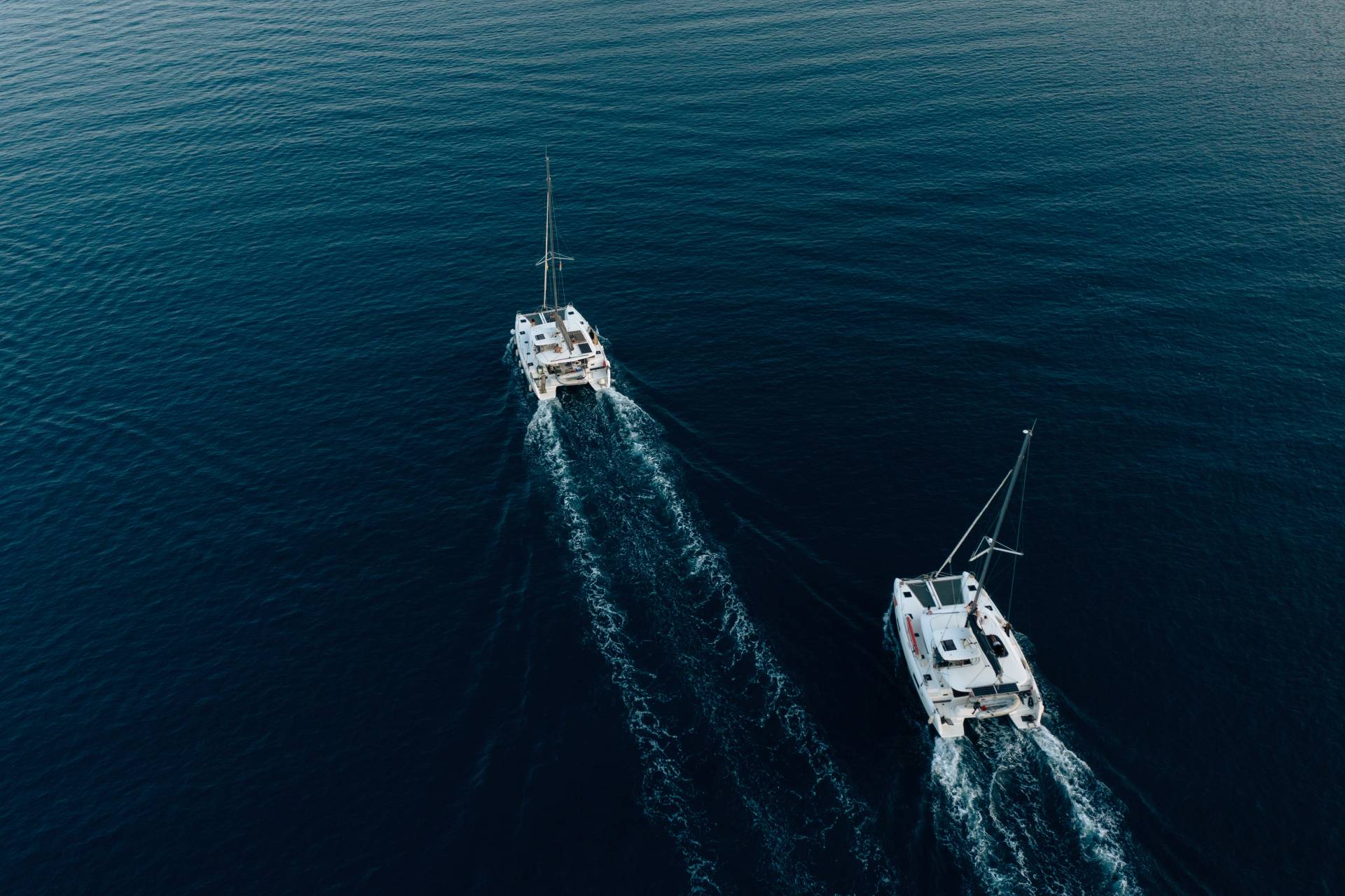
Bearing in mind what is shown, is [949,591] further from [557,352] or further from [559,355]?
[557,352]

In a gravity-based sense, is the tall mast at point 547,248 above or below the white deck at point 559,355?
above

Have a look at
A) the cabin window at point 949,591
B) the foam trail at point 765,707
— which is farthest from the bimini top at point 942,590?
the foam trail at point 765,707

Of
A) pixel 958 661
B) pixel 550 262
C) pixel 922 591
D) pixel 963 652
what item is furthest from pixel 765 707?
pixel 550 262

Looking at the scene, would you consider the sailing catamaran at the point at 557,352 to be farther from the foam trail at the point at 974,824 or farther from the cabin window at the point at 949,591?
the foam trail at the point at 974,824

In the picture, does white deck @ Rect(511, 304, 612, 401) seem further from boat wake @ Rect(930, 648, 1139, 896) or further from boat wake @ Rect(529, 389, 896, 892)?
boat wake @ Rect(930, 648, 1139, 896)

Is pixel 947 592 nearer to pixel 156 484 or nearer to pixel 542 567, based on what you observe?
pixel 542 567
